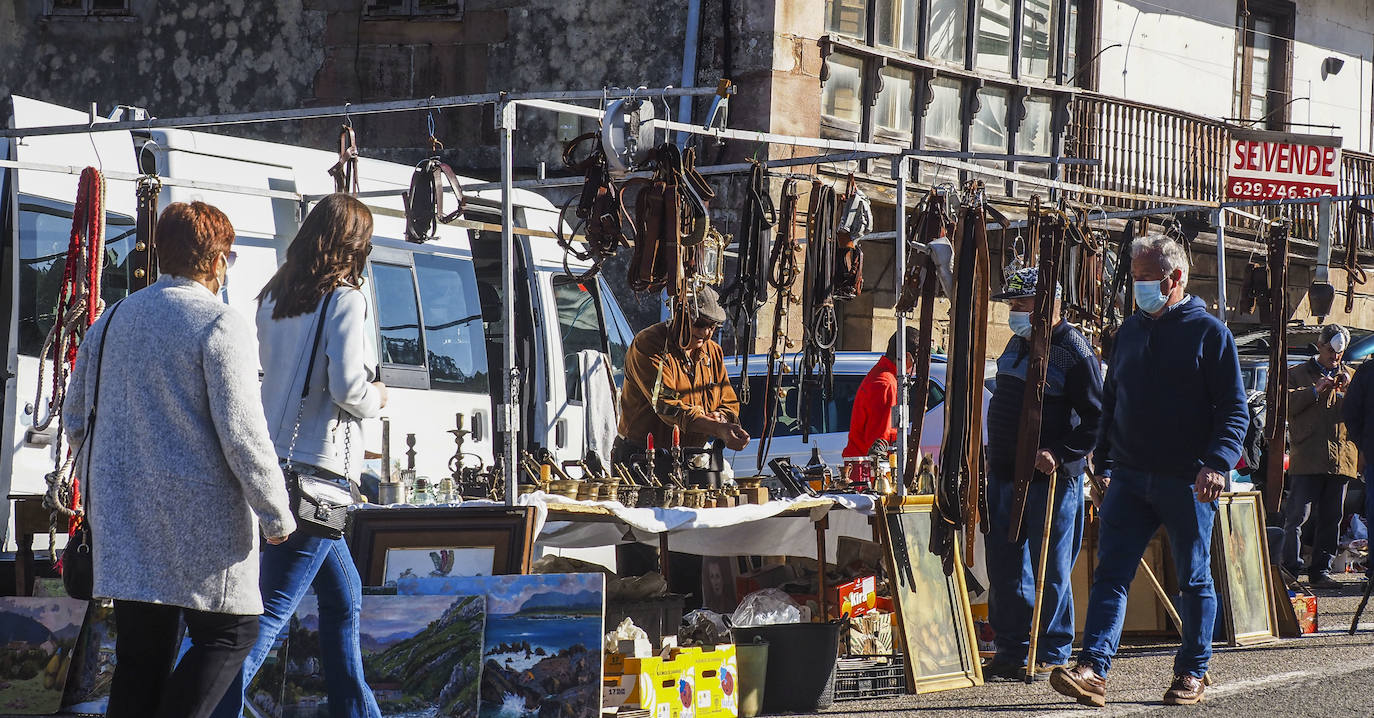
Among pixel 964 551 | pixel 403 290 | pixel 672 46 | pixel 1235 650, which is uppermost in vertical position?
pixel 672 46

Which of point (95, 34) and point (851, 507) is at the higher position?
point (95, 34)

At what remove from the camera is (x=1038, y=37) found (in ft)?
59.6

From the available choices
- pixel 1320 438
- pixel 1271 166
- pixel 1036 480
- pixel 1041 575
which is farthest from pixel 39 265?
pixel 1271 166

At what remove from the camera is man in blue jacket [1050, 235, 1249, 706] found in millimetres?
6684

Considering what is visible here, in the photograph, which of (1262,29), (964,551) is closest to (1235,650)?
(964,551)

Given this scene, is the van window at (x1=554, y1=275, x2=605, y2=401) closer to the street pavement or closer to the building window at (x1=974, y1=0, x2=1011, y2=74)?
the street pavement

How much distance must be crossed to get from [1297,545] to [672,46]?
694 centimetres

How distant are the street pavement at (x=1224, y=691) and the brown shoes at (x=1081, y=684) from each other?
51 mm

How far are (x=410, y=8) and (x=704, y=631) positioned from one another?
437 inches

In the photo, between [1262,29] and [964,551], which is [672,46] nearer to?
[964,551]

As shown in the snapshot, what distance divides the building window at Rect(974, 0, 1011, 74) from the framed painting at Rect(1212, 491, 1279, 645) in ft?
29.6

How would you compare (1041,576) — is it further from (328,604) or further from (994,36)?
(994,36)

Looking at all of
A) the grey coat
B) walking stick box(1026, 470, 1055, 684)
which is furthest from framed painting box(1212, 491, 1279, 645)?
the grey coat

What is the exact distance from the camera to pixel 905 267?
8.32 metres
